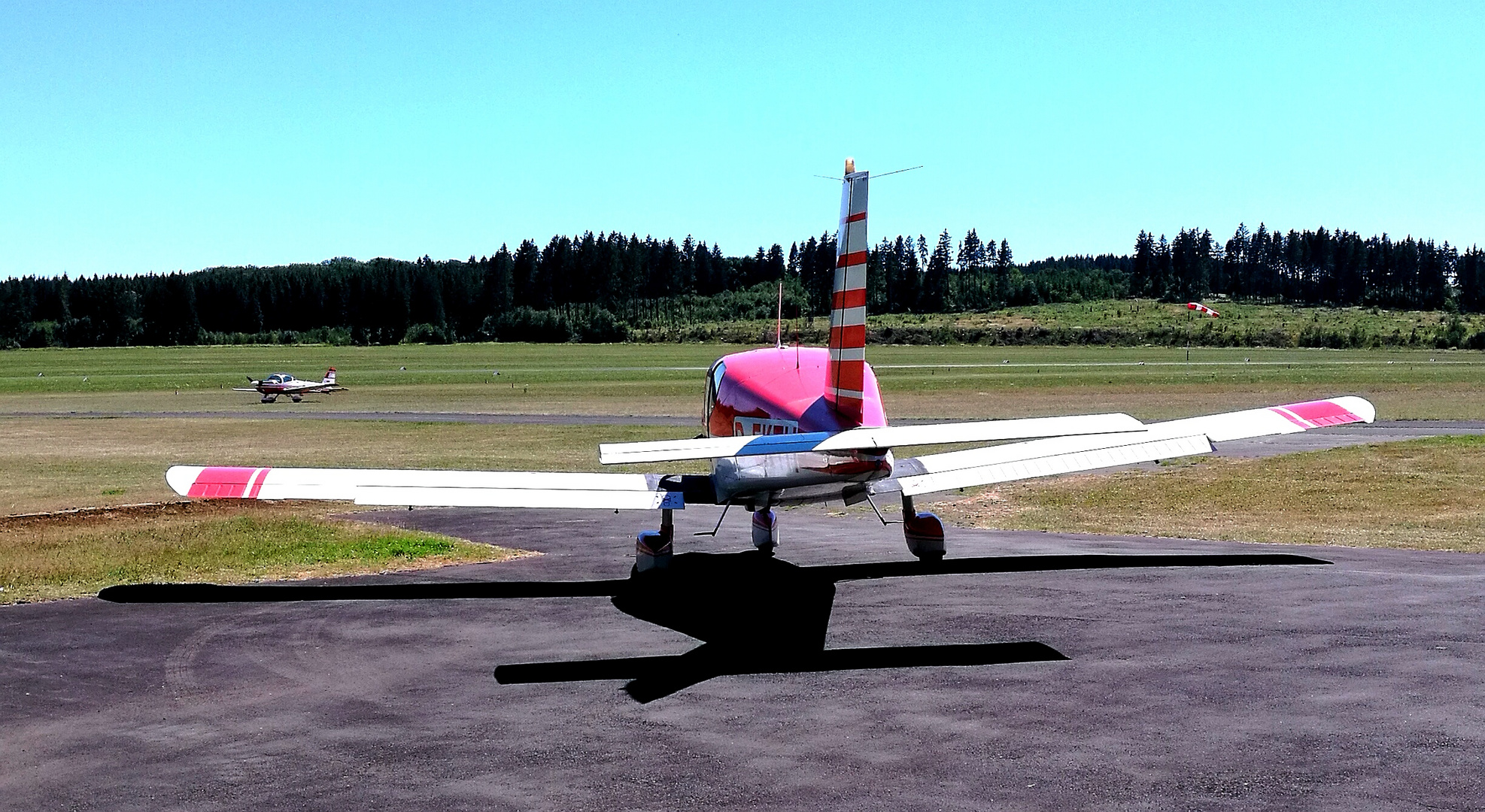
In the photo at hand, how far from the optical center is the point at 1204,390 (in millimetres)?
72438

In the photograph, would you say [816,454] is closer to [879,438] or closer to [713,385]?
[879,438]

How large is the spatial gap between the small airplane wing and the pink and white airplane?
1.0 inches

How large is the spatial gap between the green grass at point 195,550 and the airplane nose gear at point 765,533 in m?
4.51

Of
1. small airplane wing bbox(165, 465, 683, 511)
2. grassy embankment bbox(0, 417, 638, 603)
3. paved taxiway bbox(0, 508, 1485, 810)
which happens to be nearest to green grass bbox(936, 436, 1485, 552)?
paved taxiway bbox(0, 508, 1485, 810)

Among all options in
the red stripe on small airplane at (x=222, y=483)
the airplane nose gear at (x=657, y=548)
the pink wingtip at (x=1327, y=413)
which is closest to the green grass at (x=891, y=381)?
the pink wingtip at (x=1327, y=413)

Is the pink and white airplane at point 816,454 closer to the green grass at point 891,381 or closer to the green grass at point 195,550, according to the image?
the green grass at point 195,550

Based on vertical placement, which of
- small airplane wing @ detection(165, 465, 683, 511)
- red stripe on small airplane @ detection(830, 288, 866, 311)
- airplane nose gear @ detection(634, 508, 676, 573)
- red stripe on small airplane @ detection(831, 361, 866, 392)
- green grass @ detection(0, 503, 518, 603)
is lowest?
green grass @ detection(0, 503, 518, 603)

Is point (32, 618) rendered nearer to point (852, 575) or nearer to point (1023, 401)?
point (852, 575)

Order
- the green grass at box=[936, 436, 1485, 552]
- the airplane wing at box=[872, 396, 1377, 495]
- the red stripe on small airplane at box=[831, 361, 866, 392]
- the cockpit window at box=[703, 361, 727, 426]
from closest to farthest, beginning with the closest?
the red stripe on small airplane at box=[831, 361, 866, 392] → the airplane wing at box=[872, 396, 1377, 495] → the cockpit window at box=[703, 361, 727, 426] → the green grass at box=[936, 436, 1485, 552]

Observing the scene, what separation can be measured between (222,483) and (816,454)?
27.5 ft

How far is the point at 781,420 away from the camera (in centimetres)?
1725

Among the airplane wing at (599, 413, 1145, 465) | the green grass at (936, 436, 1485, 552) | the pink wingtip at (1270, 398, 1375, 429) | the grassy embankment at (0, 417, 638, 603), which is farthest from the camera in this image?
the green grass at (936, 436, 1485, 552)

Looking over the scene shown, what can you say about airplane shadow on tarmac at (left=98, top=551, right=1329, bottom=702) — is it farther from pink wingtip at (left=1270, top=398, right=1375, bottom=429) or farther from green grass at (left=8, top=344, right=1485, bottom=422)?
green grass at (left=8, top=344, right=1485, bottom=422)

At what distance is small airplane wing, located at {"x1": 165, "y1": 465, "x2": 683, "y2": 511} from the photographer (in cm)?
1673
